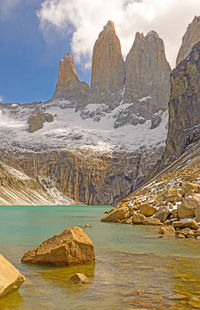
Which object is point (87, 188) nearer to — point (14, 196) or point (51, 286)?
point (14, 196)

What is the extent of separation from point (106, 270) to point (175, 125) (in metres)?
121

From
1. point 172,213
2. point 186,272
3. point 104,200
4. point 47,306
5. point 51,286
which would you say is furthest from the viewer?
point 104,200

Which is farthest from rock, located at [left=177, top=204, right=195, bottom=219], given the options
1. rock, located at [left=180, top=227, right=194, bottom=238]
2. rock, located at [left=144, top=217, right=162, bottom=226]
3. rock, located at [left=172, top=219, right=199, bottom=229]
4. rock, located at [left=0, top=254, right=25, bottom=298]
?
rock, located at [left=0, top=254, right=25, bottom=298]

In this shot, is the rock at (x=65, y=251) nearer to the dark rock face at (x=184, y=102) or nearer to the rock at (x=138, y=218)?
the rock at (x=138, y=218)

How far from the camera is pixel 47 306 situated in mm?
7020

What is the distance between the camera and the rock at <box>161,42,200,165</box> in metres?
116

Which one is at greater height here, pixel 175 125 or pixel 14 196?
pixel 175 125

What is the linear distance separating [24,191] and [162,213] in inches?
4568

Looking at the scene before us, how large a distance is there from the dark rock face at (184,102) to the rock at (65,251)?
105m

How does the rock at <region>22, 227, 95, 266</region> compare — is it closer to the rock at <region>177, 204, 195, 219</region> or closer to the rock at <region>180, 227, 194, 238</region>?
the rock at <region>180, 227, 194, 238</region>

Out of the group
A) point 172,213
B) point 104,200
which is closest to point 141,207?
point 172,213

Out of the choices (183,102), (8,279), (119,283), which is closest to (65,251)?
(119,283)

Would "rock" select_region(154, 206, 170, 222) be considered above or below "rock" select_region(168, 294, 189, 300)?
above

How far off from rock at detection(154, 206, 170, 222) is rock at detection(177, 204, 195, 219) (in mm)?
1792
